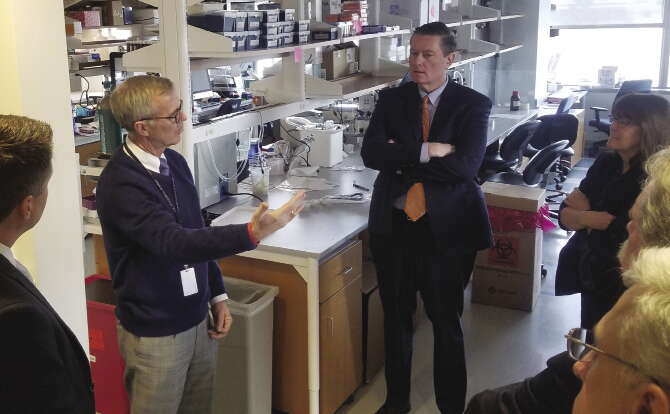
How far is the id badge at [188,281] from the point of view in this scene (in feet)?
6.65

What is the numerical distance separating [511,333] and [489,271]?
0.45m

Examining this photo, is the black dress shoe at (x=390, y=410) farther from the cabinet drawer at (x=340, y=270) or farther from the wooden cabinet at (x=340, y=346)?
the cabinet drawer at (x=340, y=270)

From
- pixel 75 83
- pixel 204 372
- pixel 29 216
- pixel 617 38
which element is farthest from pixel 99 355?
pixel 617 38

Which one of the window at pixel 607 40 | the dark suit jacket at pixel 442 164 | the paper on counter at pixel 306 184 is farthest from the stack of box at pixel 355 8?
the window at pixel 607 40

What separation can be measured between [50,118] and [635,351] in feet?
6.06

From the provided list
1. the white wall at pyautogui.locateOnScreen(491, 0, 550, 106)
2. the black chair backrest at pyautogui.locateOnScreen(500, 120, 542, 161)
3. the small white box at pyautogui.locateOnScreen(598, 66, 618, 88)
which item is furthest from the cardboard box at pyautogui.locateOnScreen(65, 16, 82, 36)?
the small white box at pyautogui.locateOnScreen(598, 66, 618, 88)

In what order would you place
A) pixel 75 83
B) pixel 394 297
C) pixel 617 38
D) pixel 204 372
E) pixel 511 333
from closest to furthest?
pixel 204 372
pixel 394 297
pixel 511 333
pixel 75 83
pixel 617 38

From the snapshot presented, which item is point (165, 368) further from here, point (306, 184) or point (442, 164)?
point (306, 184)

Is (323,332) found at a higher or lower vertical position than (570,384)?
lower

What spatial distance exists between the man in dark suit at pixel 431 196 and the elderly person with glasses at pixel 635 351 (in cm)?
167

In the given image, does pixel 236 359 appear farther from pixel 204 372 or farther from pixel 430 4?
pixel 430 4

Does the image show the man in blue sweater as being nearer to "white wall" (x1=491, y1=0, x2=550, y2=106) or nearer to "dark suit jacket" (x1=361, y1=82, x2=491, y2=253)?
"dark suit jacket" (x1=361, y1=82, x2=491, y2=253)

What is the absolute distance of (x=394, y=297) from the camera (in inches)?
114

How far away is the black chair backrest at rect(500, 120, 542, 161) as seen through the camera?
5316 mm
